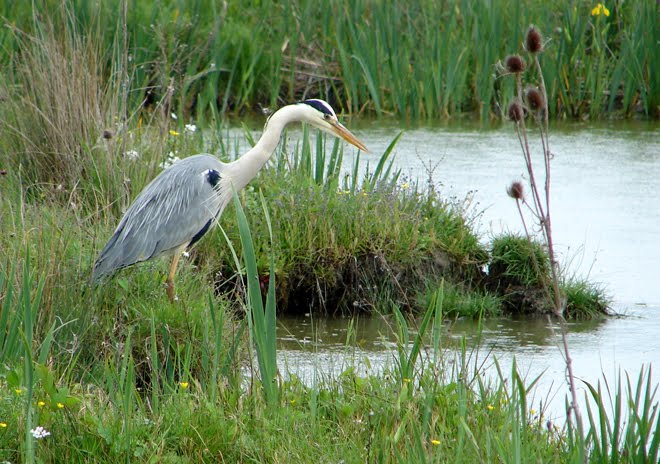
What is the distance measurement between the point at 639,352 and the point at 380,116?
505 centimetres

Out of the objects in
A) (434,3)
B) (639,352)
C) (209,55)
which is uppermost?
(434,3)

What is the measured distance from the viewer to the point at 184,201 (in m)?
4.52

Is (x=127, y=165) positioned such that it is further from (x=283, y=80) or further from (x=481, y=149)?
(x=283, y=80)

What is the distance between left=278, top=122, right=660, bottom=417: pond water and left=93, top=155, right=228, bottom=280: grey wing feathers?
62cm

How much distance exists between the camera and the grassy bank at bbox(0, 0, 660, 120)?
28.3 ft

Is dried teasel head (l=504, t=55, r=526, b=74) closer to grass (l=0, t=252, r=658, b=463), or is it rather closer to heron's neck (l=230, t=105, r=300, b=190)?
grass (l=0, t=252, r=658, b=463)

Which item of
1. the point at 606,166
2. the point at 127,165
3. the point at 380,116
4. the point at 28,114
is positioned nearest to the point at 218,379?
the point at 127,165

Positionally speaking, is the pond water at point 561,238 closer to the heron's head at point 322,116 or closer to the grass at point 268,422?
the grass at point 268,422

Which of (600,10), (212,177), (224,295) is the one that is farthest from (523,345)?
(600,10)

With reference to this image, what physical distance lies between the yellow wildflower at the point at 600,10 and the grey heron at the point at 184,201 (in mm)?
4813

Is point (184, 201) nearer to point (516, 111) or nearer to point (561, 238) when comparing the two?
point (561, 238)

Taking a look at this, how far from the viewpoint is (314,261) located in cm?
508

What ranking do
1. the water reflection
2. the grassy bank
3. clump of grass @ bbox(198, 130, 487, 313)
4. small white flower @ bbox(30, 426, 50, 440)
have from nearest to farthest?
small white flower @ bbox(30, 426, 50, 440)
the water reflection
clump of grass @ bbox(198, 130, 487, 313)
the grassy bank

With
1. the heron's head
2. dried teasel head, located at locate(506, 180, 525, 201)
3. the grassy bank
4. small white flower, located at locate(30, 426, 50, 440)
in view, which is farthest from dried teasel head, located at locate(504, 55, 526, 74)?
the grassy bank
